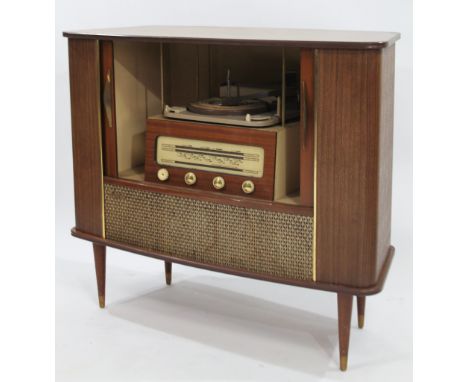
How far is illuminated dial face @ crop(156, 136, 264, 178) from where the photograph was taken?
238 cm

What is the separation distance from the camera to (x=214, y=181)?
245cm

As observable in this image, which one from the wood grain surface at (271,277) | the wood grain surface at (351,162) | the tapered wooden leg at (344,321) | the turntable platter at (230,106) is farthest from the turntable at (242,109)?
the tapered wooden leg at (344,321)

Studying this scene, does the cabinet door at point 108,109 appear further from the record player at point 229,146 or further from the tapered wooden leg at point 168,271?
the tapered wooden leg at point 168,271

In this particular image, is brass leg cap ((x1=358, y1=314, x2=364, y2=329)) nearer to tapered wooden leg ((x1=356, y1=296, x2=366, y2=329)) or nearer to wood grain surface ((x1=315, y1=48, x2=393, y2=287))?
tapered wooden leg ((x1=356, y1=296, x2=366, y2=329))

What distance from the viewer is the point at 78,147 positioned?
105 inches

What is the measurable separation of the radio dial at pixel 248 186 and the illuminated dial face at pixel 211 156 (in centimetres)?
2

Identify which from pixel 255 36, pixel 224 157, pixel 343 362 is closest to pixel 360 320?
pixel 343 362

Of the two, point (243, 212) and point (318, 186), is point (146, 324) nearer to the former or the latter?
point (243, 212)

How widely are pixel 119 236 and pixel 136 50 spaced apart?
1.88ft

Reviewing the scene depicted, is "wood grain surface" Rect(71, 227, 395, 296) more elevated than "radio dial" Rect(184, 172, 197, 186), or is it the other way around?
"radio dial" Rect(184, 172, 197, 186)

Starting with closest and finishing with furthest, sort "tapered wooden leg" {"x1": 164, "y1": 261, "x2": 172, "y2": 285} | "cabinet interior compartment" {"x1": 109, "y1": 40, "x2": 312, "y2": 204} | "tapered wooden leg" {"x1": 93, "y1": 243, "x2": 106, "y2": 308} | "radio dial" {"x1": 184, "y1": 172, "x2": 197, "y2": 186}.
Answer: "radio dial" {"x1": 184, "y1": 172, "x2": 197, "y2": 186}
"cabinet interior compartment" {"x1": 109, "y1": 40, "x2": 312, "y2": 204}
"tapered wooden leg" {"x1": 93, "y1": 243, "x2": 106, "y2": 308}
"tapered wooden leg" {"x1": 164, "y1": 261, "x2": 172, "y2": 285}

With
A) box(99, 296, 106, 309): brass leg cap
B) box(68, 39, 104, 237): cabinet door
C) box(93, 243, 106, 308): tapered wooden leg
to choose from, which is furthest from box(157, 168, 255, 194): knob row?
box(99, 296, 106, 309): brass leg cap

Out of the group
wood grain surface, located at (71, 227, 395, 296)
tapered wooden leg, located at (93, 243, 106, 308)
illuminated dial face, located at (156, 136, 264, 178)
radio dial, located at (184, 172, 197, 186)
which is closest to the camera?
wood grain surface, located at (71, 227, 395, 296)

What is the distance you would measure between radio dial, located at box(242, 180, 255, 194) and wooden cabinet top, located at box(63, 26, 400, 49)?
1.26 feet
